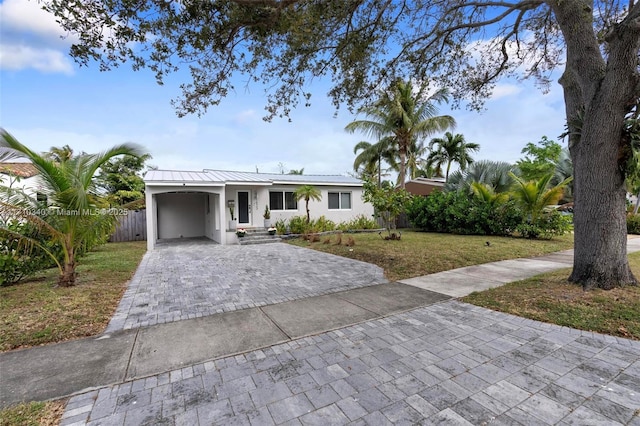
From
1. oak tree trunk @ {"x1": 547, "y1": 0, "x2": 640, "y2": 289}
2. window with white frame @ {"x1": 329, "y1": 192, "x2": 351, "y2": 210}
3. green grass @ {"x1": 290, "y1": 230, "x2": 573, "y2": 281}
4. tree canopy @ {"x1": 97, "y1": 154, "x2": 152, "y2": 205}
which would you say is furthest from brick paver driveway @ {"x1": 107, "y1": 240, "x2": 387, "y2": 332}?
tree canopy @ {"x1": 97, "y1": 154, "x2": 152, "y2": 205}

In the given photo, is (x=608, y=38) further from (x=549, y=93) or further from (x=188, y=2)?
(x=188, y=2)

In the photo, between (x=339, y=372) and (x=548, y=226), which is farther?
(x=548, y=226)

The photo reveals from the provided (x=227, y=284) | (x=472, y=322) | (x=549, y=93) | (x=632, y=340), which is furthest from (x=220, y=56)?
(x=549, y=93)

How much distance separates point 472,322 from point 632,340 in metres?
1.59

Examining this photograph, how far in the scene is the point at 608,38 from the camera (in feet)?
15.3

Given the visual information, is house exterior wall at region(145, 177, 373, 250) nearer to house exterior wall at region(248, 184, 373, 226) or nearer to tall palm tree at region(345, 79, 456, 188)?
house exterior wall at region(248, 184, 373, 226)

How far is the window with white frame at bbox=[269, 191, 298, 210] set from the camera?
15.9 m

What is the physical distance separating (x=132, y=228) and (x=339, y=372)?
50.0 ft

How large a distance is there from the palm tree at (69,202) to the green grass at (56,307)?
22.0 inches

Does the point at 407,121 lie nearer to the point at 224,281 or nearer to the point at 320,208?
the point at 320,208

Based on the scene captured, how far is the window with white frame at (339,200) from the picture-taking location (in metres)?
17.4

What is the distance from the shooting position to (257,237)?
532 inches

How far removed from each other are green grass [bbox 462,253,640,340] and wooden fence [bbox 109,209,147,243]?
15185mm

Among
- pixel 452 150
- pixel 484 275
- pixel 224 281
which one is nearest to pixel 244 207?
pixel 224 281
